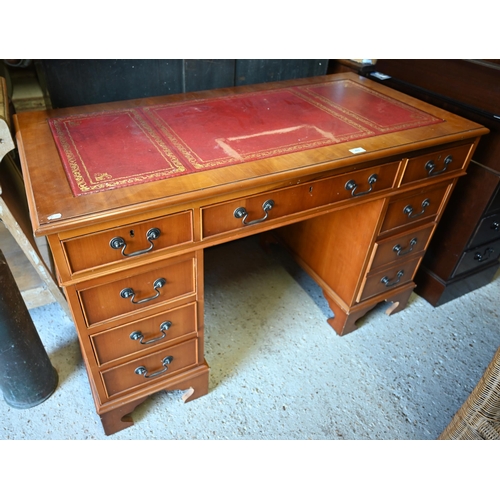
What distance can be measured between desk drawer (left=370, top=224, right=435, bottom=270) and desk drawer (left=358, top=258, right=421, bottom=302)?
5cm

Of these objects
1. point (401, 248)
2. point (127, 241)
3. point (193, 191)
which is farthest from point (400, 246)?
point (127, 241)

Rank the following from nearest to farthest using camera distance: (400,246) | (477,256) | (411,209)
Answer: (411,209) < (400,246) < (477,256)

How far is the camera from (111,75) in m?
1.52

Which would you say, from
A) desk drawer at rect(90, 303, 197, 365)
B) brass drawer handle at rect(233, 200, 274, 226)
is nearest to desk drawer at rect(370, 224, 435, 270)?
brass drawer handle at rect(233, 200, 274, 226)

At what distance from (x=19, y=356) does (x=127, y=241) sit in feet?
2.24

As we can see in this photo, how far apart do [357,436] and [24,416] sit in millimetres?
1197

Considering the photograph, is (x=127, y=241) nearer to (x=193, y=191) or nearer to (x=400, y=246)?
(x=193, y=191)

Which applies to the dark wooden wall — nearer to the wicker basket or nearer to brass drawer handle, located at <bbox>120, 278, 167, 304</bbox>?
brass drawer handle, located at <bbox>120, 278, 167, 304</bbox>

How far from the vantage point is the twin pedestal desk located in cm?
100

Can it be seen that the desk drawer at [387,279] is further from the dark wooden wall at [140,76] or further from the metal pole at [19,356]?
the metal pole at [19,356]

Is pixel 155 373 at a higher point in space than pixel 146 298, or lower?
lower

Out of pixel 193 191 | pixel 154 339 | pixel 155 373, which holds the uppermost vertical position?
pixel 193 191

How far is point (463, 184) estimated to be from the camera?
1.77 meters
